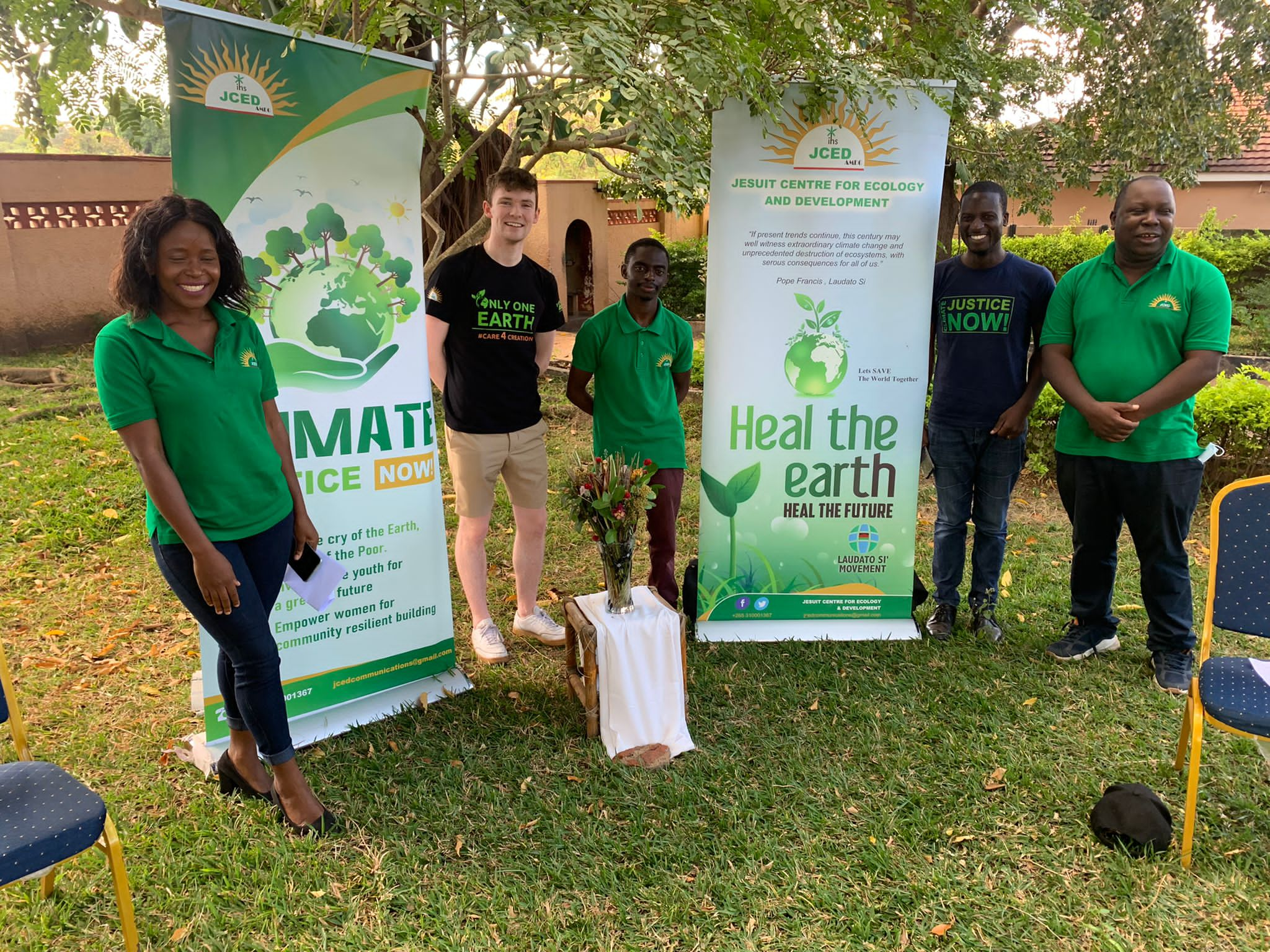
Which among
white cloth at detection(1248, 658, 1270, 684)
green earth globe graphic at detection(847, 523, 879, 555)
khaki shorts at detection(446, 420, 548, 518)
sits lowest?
white cloth at detection(1248, 658, 1270, 684)

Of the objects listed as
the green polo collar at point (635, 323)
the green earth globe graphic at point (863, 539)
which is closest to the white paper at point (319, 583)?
the green polo collar at point (635, 323)

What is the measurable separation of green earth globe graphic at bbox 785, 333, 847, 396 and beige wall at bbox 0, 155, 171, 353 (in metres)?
10.2

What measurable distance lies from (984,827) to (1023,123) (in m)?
7.95

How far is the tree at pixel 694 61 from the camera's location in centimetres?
276

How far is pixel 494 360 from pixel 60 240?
34.5 ft

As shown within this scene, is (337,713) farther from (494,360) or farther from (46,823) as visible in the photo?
(494,360)

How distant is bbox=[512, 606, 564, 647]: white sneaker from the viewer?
4250 millimetres

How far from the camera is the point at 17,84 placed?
13.2 feet

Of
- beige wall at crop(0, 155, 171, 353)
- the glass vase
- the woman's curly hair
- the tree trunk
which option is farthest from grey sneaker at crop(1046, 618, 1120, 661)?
beige wall at crop(0, 155, 171, 353)

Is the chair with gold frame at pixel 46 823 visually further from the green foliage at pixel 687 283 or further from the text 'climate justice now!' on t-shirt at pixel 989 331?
the green foliage at pixel 687 283

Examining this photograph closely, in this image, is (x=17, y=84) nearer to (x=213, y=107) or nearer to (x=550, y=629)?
(x=213, y=107)

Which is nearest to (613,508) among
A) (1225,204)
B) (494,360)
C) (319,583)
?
(494,360)

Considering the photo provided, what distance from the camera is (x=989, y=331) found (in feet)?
12.7

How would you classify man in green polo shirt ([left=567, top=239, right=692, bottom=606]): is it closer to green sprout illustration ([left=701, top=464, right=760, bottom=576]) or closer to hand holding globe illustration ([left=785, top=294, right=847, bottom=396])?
green sprout illustration ([left=701, top=464, right=760, bottom=576])
